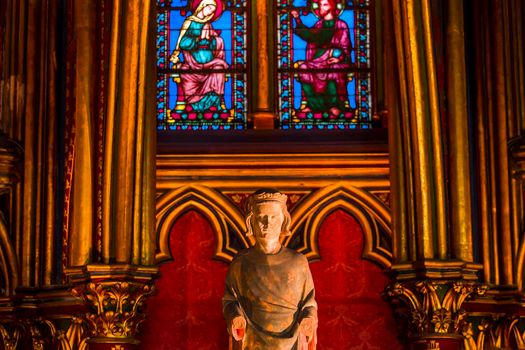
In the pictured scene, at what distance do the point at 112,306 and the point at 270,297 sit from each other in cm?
153

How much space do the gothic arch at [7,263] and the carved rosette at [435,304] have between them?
8.63 ft

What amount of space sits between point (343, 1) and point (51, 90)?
2.46m

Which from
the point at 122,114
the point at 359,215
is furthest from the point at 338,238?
the point at 122,114

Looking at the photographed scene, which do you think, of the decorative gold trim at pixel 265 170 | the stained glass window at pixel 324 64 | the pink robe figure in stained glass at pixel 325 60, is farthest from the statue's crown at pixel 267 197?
the pink robe figure in stained glass at pixel 325 60

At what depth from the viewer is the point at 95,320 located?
399 inches

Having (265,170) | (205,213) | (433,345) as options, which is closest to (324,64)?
(265,170)

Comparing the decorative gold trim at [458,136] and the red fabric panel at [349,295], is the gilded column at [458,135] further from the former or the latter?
the red fabric panel at [349,295]

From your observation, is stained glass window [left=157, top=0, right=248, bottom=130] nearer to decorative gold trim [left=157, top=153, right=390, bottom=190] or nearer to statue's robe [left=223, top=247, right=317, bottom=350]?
decorative gold trim [left=157, top=153, right=390, bottom=190]

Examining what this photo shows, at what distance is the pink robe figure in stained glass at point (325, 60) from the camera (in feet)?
39.2

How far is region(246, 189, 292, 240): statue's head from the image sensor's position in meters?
9.02

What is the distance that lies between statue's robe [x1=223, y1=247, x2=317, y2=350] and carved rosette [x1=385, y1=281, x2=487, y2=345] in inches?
50.1

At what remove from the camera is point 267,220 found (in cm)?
902

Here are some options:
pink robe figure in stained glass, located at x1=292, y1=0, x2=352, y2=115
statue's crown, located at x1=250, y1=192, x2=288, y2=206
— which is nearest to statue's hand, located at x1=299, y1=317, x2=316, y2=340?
statue's crown, located at x1=250, y1=192, x2=288, y2=206

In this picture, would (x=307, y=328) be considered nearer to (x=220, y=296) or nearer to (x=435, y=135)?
(x=435, y=135)
